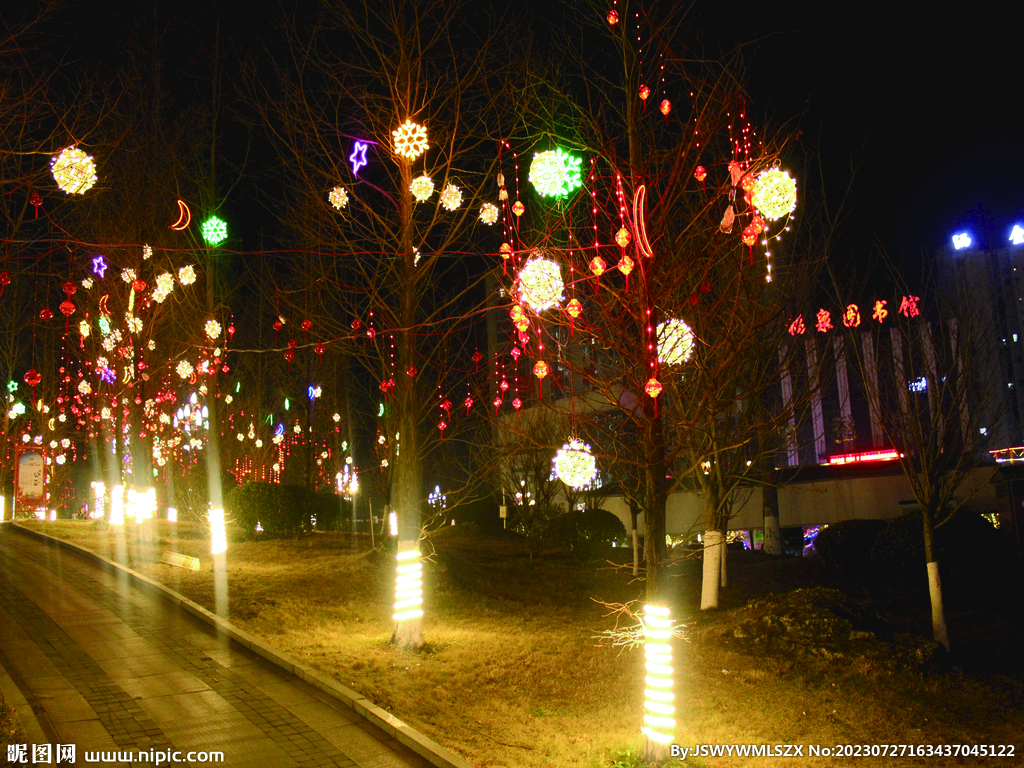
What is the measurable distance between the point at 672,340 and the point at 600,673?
4.59m

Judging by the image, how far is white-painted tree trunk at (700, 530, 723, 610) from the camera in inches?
548

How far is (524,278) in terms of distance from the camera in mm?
7883

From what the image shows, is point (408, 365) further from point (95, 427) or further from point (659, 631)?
point (95, 427)

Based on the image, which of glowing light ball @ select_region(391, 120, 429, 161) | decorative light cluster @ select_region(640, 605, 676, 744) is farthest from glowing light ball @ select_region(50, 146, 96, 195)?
decorative light cluster @ select_region(640, 605, 676, 744)

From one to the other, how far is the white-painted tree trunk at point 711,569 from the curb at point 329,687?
24.8ft

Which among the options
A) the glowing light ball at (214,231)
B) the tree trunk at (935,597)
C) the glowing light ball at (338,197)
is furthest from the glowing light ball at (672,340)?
the glowing light ball at (214,231)

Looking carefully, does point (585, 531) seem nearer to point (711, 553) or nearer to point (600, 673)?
point (711, 553)

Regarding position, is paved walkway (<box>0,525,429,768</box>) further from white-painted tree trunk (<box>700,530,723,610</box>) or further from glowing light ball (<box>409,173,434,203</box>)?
white-painted tree trunk (<box>700,530,723,610</box>)

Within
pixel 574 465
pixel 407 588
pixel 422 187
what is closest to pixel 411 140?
pixel 422 187

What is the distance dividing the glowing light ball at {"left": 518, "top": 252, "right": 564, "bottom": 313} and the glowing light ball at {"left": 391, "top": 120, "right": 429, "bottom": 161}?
3446mm

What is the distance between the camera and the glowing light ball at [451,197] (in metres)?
11.2

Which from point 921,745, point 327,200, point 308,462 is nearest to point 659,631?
point 921,745

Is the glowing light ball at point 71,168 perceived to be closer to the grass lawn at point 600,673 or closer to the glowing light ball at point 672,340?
the grass lawn at point 600,673

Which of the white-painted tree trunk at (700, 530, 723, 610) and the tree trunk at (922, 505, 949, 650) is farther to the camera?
the white-painted tree trunk at (700, 530, 723, 610)
